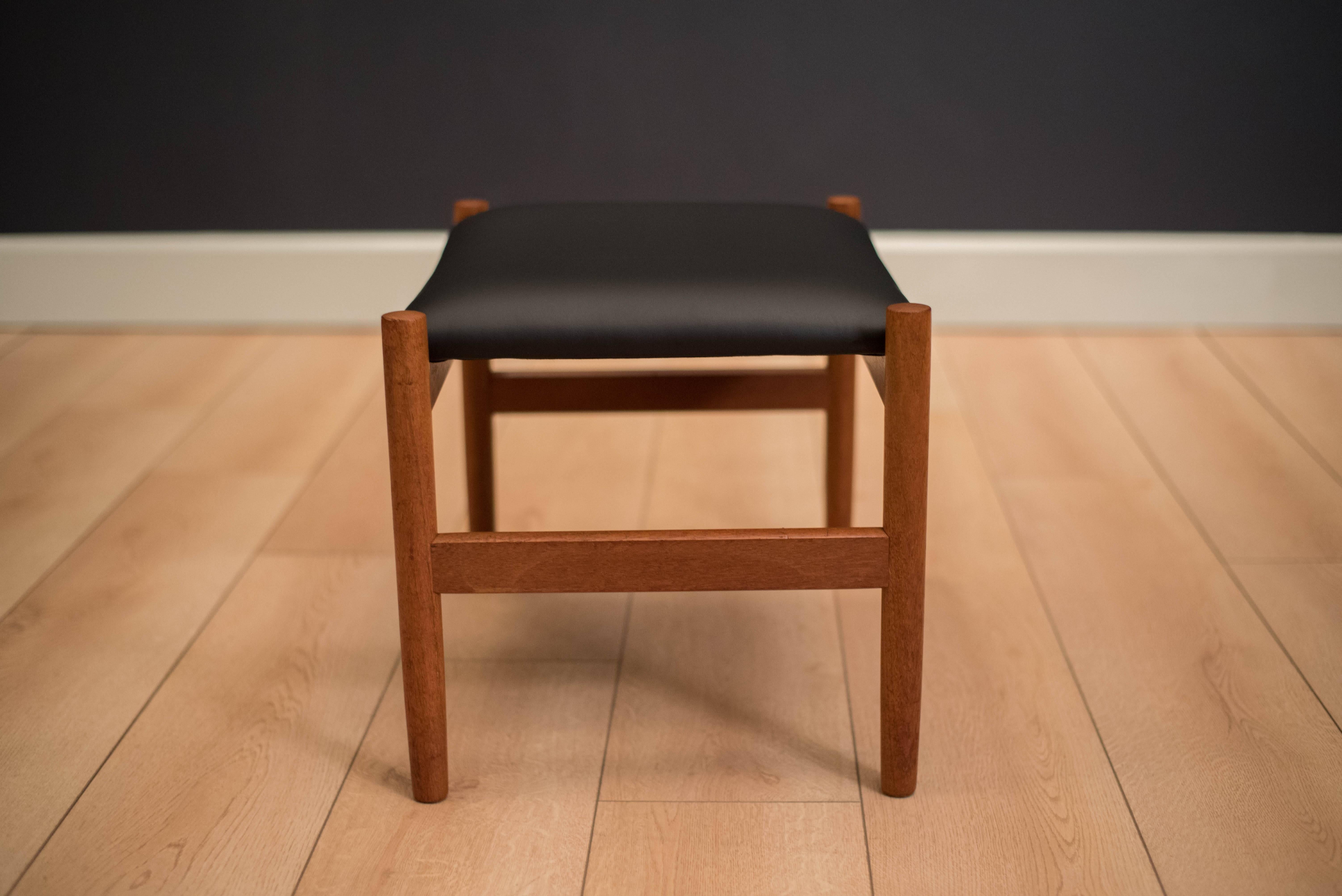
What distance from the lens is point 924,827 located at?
0.94m

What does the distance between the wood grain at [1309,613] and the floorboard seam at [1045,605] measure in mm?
215

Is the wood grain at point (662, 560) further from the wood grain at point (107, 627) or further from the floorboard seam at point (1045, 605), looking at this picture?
the wood grain at point (107, 627)

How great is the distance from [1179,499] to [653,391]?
720 millimetres

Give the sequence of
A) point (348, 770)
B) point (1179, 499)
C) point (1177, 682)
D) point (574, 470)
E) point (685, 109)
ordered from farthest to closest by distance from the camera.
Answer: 1. point (685, 109)
2. point (574, 470)
3. point (1179, 499)
4. point (1177, 682)
5. point (348, 770)

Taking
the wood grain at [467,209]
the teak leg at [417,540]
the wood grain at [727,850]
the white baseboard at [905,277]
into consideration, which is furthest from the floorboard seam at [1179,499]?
the wood grain at [467,209]

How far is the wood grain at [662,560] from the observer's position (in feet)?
3.00

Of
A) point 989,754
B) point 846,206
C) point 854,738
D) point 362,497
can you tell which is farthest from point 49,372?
point 989,754

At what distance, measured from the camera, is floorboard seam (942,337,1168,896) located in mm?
933

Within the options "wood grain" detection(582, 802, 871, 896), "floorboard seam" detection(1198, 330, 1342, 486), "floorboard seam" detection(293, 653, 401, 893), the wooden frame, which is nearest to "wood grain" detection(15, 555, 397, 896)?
"floorboard seam" detection(293, 653, 401, 893)

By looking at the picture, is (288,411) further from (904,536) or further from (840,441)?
(904,536)

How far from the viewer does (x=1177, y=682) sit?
44.3 inches

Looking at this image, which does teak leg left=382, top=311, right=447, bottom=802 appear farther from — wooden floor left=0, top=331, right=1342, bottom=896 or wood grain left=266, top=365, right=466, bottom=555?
wood grain left=266, top=365, right=466, bottom=555

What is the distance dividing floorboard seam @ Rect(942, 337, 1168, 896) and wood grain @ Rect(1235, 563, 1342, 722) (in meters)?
0.22

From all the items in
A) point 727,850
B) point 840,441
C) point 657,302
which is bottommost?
point 727,850
